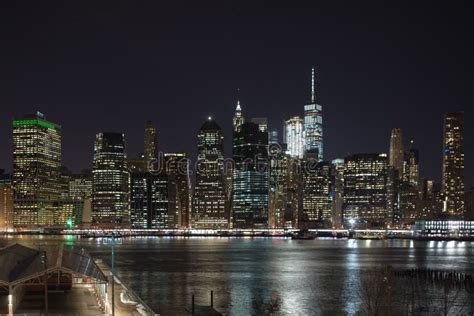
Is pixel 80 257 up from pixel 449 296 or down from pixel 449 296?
up

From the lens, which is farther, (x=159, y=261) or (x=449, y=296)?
(x=159, y=261)

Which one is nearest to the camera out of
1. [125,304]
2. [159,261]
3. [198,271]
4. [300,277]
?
[125,304]

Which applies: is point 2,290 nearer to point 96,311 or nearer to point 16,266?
point 16,266

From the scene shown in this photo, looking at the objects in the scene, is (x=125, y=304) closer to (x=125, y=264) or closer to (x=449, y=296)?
(x=449, y=296)

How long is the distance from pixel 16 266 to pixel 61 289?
14.7ft

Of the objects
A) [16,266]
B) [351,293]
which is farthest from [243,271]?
[16,266]

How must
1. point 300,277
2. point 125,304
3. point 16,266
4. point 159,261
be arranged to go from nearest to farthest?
1. point 16,266
2. point 125,304
3. point 300,277
4. point 159,261

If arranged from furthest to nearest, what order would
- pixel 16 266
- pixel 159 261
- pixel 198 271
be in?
pixel 159 261 → pixel 198 271 → pixel 16 266

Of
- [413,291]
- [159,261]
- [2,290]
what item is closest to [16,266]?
[2,290]

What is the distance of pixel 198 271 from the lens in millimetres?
97625

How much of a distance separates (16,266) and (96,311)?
7.71 m

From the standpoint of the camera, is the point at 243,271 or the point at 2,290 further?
the point at 243,271

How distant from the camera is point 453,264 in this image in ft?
374

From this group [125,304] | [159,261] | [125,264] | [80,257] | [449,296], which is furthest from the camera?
[159,261]
